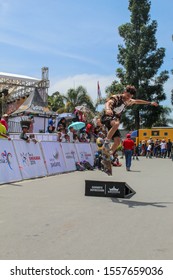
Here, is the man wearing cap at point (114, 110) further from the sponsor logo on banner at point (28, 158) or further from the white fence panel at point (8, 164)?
the sponsor logo on banner at point (28, 158)

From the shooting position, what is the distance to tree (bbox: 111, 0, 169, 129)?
1886 inches

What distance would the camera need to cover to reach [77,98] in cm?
5422

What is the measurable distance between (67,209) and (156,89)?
43.6m

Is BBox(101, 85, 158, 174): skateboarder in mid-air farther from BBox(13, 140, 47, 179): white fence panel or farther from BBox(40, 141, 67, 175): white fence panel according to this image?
BBox(40, 141, 67, 175): white fence panel

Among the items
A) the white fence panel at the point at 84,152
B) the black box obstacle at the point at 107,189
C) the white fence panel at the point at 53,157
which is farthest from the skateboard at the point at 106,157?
the white fence panel at the point at 84,152

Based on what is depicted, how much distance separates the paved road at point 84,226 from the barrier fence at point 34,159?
8.27ft

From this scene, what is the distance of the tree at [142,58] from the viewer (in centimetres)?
4791

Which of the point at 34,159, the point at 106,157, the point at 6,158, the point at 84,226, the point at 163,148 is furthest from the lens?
the point at 163,148

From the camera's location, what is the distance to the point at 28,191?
8953 mm

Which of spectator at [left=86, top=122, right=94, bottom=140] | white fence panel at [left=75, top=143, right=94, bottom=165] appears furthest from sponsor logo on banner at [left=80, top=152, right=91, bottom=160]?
spectator at [left=86, top=122, right=94, bottom=140]

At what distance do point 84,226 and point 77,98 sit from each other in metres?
49.5

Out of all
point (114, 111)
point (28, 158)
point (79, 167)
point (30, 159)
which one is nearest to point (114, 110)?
point (114, 111)

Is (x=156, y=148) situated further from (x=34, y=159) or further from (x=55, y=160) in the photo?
(x=34, y=159)
